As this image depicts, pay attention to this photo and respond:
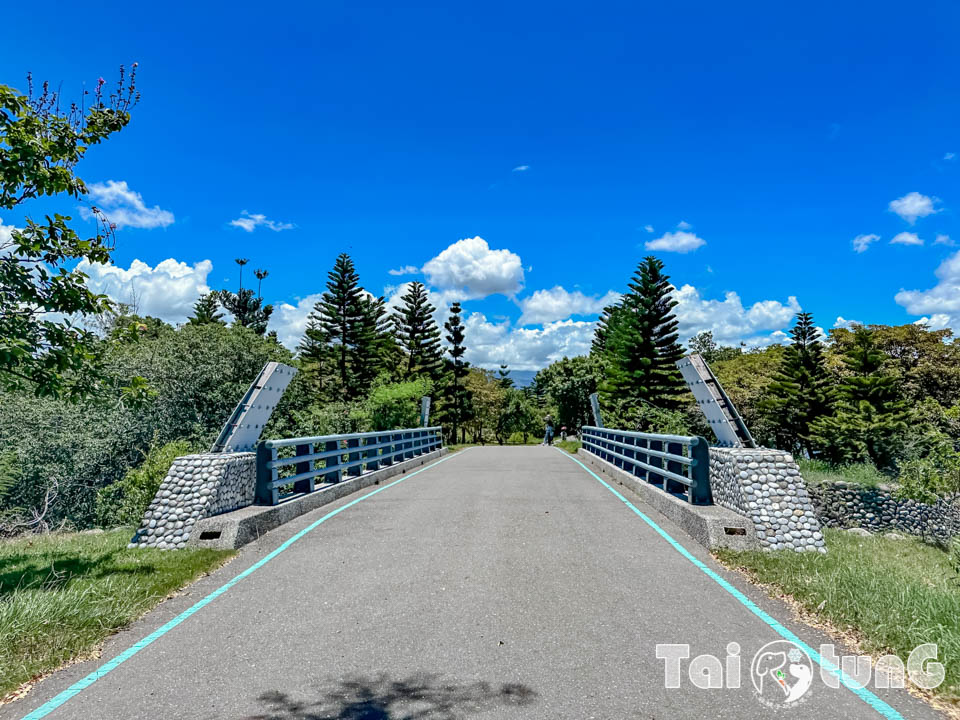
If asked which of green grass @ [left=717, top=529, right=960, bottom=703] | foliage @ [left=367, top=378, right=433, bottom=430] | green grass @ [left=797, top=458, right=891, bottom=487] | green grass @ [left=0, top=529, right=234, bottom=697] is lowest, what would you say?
green grass @ [left=797, top=458, right=891, bottom=487]

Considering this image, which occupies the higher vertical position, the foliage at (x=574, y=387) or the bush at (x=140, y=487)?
the foliage at (x=574, y=387)

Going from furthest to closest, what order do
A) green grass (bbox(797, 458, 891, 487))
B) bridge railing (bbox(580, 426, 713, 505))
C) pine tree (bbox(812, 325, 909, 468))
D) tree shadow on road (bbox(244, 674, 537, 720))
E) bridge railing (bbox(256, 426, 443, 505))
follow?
pine tree (bbox(812, 325, 909, 468)), green grass (bbox(797, 458, 891, 487)), bridge railing (bbox(256, 426, 443, 505)), bridge railing (bbox(580, 426, 713, 505)), tree shadow on road (bbox(244, 674, 537, 720))

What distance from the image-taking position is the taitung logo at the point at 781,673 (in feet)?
11.5

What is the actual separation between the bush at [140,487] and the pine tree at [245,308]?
4618 centimetres

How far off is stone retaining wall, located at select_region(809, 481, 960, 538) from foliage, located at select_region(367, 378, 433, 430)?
71.0ft

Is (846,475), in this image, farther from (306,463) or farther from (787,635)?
(787,635)

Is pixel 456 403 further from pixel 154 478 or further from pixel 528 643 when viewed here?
pixel 528 643

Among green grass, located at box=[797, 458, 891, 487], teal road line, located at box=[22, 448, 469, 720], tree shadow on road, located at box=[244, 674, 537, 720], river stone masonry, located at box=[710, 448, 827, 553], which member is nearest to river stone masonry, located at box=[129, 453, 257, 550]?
teal road line, located at box=[22, 448, 469, 720]

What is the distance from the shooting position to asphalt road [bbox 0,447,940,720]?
3.36 meters

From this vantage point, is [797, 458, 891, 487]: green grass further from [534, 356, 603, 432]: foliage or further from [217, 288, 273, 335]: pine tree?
[217, 288, 273, 335]: pine tree

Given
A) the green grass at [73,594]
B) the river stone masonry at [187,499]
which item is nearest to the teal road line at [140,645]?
the green grass at [73,594]

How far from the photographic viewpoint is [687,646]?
418 cm

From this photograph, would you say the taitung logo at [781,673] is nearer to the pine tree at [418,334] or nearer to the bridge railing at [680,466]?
the bridge railing at [680,466]

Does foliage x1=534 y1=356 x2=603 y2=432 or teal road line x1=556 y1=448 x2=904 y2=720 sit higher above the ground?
foliage x1=534 y1=356 x2=603 y2=432
